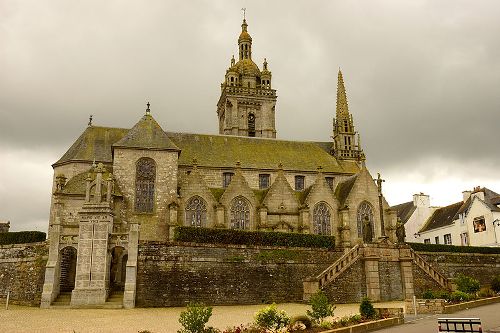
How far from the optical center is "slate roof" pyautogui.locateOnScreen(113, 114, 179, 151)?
35938mm

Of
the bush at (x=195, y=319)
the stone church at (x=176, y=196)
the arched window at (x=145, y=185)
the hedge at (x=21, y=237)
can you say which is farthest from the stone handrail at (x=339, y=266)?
the hedge at (x=21, y=237)

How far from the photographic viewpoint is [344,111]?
182 feet

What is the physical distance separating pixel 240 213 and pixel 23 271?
1619 cm

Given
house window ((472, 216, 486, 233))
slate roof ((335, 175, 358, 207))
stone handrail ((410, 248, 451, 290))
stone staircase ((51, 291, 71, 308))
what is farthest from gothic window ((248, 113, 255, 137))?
stone staircase ((51, 291, 71, 308))

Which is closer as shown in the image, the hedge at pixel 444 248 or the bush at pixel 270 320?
the bush at pixel 270 320

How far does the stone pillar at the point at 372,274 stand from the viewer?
2753 cm

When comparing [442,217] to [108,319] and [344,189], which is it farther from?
[108,319]

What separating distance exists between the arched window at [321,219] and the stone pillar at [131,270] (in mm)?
17325

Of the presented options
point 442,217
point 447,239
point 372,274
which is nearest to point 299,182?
point 372,274

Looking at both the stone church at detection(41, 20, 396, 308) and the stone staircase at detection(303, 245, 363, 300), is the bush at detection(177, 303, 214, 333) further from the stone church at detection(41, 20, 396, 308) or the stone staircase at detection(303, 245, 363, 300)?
the stone staircase at detection(303, 245, 363, 300)

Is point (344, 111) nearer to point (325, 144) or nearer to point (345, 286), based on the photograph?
point (325, 144)

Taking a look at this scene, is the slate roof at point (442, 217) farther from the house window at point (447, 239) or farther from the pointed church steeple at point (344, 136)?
the pointed church steeple at point (344, 136)

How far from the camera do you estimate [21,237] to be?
95.6ft

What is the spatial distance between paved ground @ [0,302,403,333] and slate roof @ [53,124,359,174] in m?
15.9
